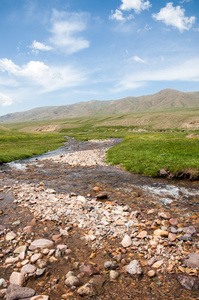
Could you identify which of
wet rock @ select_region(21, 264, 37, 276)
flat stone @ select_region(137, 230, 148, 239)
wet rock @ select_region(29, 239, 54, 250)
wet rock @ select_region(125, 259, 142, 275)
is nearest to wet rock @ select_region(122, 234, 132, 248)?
flat stone @ select_region(137, 230, 148, 239)

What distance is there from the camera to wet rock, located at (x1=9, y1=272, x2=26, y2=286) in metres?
5.90

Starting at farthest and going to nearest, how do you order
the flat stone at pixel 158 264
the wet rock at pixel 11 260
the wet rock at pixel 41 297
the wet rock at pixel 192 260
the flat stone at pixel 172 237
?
1. the flat stone at pixel 172 237
2. the wet rock at pixel 11 260
3. the flat stone at pixel 158 264
4. the wet rock at pixel 192 260
5. the wet rock at pixel 41 297

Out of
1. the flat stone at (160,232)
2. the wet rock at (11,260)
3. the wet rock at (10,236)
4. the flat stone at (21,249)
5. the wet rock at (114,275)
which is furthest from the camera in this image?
the wet rock at (10,236)

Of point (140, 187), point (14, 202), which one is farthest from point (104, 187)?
point (14, 202)

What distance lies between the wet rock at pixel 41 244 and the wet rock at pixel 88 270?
214cm

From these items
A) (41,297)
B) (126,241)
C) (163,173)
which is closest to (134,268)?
(126,241)

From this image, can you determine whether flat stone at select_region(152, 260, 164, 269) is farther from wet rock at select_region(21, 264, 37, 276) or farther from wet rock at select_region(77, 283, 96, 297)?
wet rock at select_region(21, 264, 37, 276)

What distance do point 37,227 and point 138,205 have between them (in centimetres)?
680

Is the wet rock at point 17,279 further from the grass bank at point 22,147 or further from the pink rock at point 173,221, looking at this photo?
the grass bank at point 22,147

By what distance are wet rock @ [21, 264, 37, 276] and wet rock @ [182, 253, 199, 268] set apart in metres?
6.08

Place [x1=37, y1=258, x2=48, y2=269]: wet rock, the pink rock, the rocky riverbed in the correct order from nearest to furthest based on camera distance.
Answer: the rocky riverbed → [x1=37, y1=258, x2=48, y2=269]: wet rock → the pink rock

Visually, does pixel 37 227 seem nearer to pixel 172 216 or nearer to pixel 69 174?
pixel 172 216

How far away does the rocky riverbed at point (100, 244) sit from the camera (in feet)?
18.8

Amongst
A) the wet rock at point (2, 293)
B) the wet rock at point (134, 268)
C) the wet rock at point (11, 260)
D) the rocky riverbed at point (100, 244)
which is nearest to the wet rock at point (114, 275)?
the rocky riverbed at point (100, 244)
